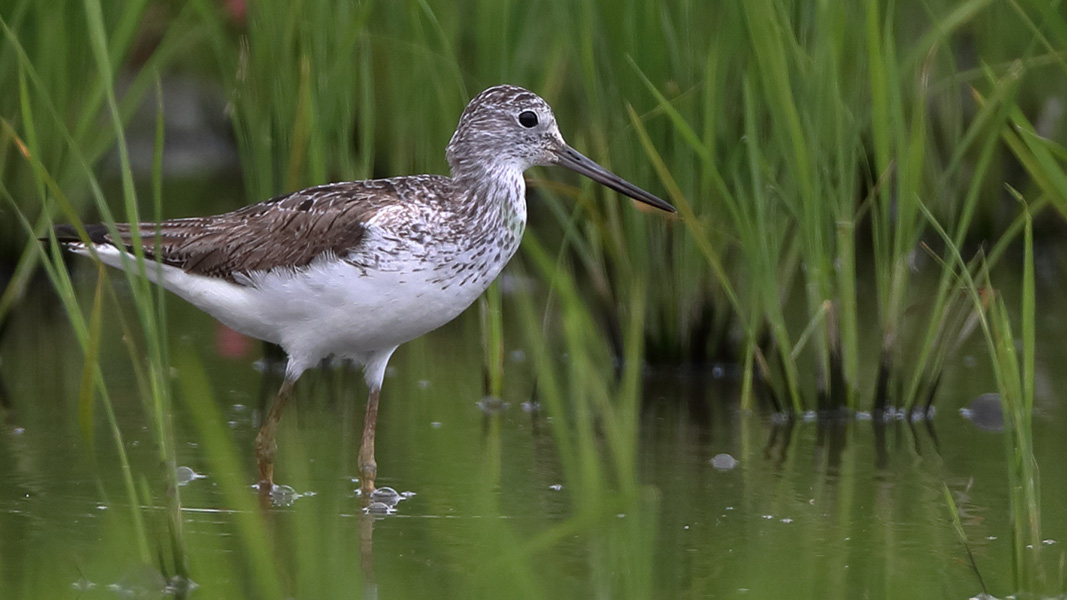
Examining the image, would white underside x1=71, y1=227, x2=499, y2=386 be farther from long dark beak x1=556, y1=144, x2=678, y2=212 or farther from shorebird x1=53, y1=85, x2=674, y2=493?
long dark beak x1=556, y1=144, x2=678, y2=212

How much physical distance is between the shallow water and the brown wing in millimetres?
741

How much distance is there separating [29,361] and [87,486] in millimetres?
2055

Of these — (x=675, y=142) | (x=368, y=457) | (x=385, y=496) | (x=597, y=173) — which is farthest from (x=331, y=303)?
(x=675, y=142)

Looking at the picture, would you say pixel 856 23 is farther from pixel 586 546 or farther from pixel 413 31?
pixel 586 546

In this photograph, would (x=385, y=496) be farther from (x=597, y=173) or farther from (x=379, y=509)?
(x=597, y=173)

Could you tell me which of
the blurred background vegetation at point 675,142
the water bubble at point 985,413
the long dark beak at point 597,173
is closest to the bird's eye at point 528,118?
the long dark beak at point 597,173

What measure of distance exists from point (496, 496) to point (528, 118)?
4.78 feet

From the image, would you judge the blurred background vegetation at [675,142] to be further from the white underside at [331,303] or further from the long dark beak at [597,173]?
the white underside at [331,303]

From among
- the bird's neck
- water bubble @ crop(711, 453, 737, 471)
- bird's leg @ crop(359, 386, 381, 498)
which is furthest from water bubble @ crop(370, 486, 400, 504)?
water bubble @ crop(711, 453, 737, 471)

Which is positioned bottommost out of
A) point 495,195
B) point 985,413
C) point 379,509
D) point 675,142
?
point 379,509

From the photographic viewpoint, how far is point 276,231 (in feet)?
19.4

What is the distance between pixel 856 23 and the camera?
650 centimetres

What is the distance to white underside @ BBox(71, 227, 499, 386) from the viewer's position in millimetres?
5539

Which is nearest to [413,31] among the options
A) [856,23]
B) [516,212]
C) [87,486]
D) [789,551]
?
[516,212]
